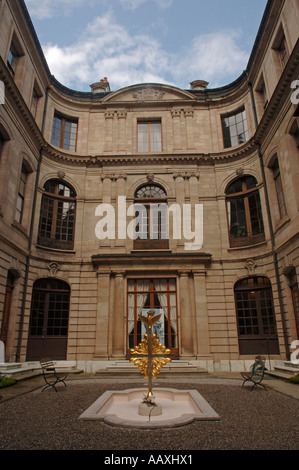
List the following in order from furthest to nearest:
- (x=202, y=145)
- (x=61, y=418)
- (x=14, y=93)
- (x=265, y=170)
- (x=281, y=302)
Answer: (x=202, y=145) → (x=265, y=170) → (x=281, y=302) → (x=14, y=93) → (x=61, y=418)

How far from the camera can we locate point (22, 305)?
14.6 m

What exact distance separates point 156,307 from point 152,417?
9.43 metres

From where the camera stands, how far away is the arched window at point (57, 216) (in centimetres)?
1683

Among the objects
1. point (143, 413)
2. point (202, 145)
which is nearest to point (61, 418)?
point (143, 413)

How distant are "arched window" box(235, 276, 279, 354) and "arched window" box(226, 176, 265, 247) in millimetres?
2240

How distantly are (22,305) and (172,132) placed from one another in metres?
13.4

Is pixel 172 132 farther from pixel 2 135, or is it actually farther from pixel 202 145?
pixel 2 135

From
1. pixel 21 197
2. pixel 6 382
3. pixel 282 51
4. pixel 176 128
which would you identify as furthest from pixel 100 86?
pixel 6 382

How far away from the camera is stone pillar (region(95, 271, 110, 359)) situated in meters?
15.1

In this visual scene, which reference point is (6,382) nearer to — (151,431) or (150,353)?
(150,353)

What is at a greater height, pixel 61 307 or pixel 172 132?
pixel 172 132

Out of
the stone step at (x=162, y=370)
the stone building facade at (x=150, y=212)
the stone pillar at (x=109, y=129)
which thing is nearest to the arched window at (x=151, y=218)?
the stone building facade at (x=150, y=212)

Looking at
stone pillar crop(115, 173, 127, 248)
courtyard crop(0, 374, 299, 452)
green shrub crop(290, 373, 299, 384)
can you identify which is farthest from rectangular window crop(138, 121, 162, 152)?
courtyard crop(0, 374, 299, 452)

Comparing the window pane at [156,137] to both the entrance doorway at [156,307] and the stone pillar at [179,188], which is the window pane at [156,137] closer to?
the stone pillar at [179,188]
